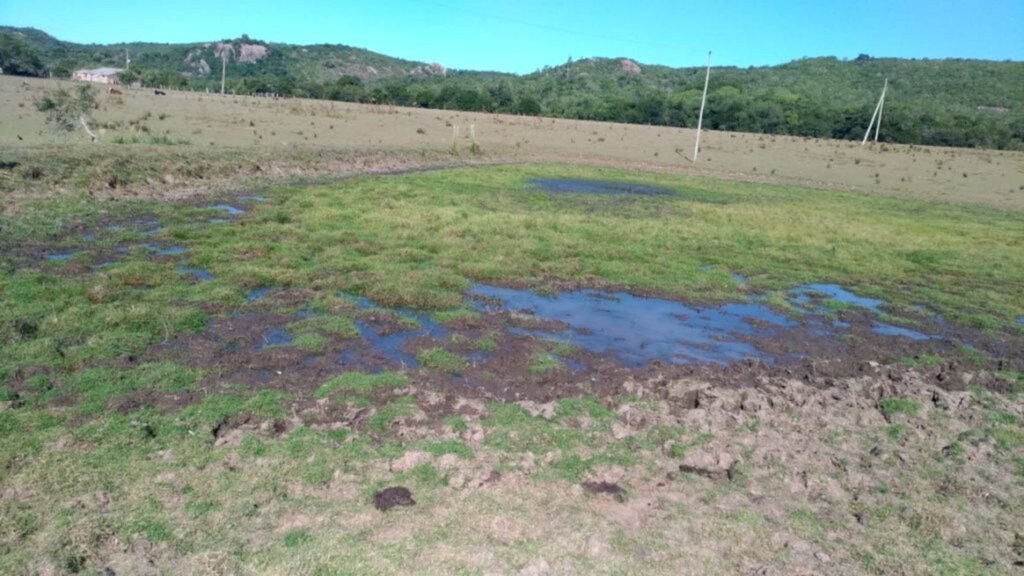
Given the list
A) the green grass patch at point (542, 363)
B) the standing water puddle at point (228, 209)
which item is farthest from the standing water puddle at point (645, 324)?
the standing water puddle at point (228, 209)

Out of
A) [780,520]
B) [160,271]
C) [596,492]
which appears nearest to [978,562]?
[780,520]

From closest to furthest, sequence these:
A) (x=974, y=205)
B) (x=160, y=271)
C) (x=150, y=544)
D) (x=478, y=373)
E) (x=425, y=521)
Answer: (x=150, y=544)
(x=425, y=521)
(x=478, y=373)
(x=160, y=271)
(x=974, y=205)

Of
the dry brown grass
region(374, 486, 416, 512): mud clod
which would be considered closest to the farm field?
region(374, 486, 416, 512): mud clod

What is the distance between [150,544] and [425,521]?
6.20ft

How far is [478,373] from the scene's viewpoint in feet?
26.2

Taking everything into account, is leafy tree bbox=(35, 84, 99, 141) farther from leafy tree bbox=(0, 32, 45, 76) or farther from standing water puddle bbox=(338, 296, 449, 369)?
leafy tree bbox=(0, 32, 45, 76)

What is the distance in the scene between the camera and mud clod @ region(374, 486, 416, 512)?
17.3 ft

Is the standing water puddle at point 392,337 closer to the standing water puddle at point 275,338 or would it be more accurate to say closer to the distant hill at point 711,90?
the standing water puddle at point 275,338

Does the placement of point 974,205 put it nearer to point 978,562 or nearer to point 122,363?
point 978,562

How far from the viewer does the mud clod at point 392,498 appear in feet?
17.3

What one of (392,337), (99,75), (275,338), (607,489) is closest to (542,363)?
(392,337)

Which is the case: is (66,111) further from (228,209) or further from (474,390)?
(474,390)

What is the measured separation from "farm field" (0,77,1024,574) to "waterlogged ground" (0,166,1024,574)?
36 mm

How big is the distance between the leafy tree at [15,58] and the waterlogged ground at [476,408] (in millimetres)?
62579
